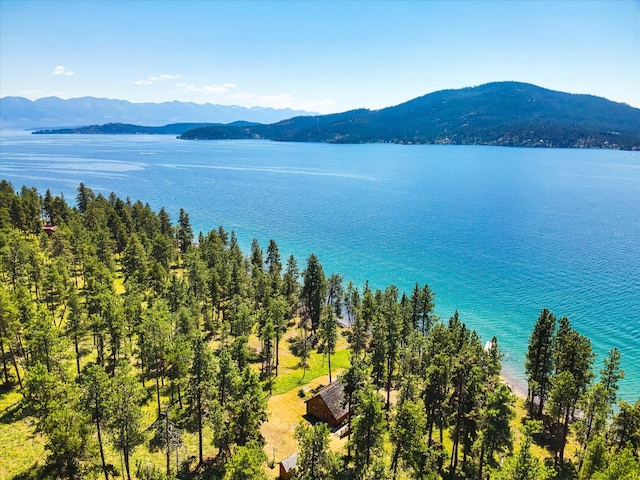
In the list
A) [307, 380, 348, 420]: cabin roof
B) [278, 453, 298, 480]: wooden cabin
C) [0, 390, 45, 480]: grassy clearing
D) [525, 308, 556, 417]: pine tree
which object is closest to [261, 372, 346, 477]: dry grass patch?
[278, 453, 298, 480]: wooden cabin

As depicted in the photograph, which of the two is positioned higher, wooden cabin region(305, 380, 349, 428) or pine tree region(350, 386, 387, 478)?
pine tree region(350, 386, 387, 478)

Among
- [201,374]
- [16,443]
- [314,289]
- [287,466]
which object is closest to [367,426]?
[287,466]

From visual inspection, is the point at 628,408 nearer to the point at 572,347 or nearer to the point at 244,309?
the point at 572,347

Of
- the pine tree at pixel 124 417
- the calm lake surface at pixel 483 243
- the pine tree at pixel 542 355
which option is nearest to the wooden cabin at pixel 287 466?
the pine tree at pixel 124 417

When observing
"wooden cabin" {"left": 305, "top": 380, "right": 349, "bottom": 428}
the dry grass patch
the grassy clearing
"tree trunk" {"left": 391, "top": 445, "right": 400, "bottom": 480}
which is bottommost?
the dry grass patch

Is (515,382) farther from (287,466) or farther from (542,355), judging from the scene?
(287,466)

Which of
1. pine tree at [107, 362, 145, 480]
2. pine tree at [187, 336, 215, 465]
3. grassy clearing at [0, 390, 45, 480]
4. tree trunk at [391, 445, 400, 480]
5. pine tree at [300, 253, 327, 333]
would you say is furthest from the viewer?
pine tree at [300, 253, 327, 333]

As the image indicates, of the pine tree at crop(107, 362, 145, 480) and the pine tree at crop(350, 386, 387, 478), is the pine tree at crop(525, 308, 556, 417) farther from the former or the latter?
the pine tree at crop(107, 362, 145, 480)
